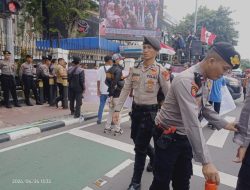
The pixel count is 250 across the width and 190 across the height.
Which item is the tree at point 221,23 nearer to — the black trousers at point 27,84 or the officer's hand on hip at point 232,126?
the black trousers at point 27,84

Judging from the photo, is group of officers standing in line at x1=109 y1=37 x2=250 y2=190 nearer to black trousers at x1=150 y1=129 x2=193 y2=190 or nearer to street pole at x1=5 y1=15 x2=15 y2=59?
black trousers at x1=150 y1=129 x2=193 y2=190

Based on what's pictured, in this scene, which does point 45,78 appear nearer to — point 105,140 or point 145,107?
point 105,140

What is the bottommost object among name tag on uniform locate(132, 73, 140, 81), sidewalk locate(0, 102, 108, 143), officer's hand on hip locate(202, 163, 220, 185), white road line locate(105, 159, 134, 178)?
→ white road line locate(105, 159, 134, 178)

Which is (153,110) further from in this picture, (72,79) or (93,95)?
(93,95)

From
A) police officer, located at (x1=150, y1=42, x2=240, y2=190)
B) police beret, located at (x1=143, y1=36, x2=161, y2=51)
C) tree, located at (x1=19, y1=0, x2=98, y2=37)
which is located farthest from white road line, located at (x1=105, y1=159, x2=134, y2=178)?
tree, located at (x1=19, y1=0, x2=98, y2=37)

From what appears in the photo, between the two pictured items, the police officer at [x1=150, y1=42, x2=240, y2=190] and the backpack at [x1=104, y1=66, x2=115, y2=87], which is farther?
the backpack at [x1=104, y1=66, x2=115, y2=87]

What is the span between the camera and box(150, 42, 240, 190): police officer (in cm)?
208

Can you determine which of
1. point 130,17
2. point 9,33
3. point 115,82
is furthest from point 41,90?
point 130,17

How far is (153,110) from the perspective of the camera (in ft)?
11.7

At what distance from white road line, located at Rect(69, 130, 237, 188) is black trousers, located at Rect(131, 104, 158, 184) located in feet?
4.14

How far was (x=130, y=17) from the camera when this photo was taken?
72.8ft

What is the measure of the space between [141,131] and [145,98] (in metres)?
0.45

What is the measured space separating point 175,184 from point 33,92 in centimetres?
848

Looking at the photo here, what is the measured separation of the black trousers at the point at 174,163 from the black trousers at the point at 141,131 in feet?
2.42
